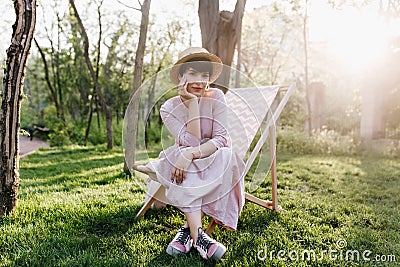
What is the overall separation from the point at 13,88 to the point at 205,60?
4.32 ft

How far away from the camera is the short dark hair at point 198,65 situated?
2.24m

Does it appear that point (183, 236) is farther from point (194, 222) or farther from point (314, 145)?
point (314, 145)

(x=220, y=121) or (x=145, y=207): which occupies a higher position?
(x=220, y=121)

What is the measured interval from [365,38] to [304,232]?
8.56 metres

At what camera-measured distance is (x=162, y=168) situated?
224 centimetres

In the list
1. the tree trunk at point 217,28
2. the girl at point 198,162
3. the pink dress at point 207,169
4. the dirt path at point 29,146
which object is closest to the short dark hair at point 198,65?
the girl at point 198,162

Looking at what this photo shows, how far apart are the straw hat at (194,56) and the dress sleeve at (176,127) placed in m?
0.19

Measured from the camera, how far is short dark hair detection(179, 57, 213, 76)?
224cm

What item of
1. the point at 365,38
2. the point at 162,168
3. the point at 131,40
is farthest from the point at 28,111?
the point at 162,168

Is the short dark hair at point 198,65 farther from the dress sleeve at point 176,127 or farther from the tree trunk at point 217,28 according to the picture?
the tree trunk at point 217,28

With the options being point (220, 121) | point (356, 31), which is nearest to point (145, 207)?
point (220, 121)

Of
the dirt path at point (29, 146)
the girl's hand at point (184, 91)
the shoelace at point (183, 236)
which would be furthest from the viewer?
the dirt path at point (29, 146)

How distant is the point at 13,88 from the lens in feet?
8.10

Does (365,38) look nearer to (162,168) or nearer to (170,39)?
(170,39)
